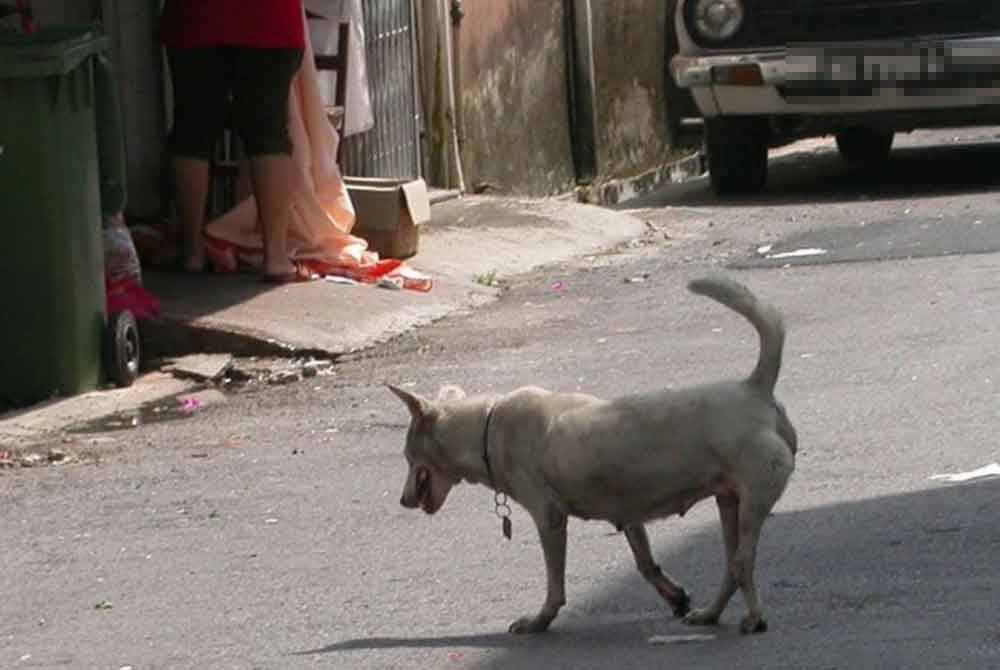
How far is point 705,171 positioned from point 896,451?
10.5 meters

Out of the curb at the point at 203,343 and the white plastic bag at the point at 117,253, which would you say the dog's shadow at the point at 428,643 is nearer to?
the curb at the point at 203,343

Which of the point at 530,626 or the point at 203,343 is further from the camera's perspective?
the point at 203,343

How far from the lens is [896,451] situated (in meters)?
7.46

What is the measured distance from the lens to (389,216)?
1187 cm

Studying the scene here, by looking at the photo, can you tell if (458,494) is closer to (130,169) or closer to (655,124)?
(130,169)

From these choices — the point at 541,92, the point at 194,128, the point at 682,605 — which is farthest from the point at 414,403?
the point at 541,92

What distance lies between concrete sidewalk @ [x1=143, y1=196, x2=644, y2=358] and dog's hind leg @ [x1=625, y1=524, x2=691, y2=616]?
445 centimetres

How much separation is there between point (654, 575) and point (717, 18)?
877cm

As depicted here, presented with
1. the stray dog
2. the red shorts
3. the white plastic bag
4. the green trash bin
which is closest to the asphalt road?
the stray dog

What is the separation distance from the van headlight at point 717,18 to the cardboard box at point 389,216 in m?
2.74

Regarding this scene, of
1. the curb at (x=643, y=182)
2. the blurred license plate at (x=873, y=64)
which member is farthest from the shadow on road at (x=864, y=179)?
the blurred license plate at (x=873, y=64)

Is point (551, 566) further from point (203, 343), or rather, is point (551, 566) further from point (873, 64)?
point (873, 64)

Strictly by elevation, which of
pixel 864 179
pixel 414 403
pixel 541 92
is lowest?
pixel 864 179

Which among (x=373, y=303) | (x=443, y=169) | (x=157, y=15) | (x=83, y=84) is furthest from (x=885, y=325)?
(x=443, y=169)
